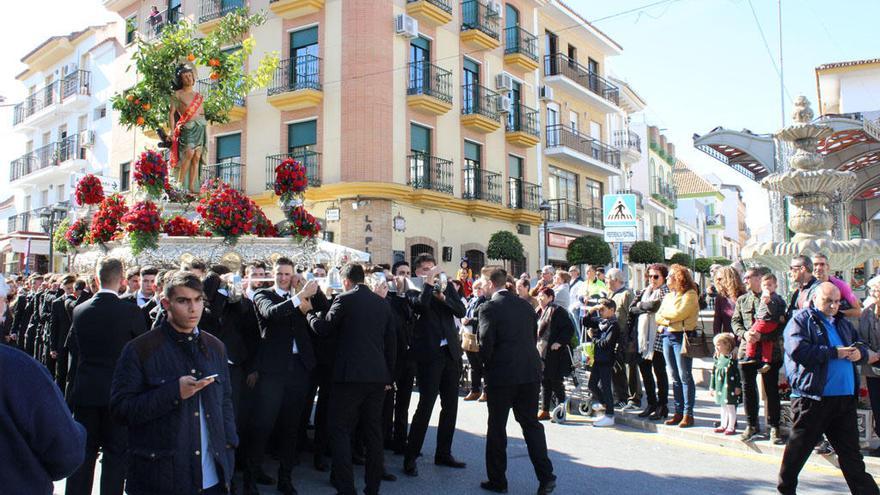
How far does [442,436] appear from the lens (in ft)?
21.4

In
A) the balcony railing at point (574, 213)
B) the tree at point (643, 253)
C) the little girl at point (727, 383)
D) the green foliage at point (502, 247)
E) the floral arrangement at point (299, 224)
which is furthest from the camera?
the tree at point (643, 253)

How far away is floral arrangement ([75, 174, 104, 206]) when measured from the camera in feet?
31.9

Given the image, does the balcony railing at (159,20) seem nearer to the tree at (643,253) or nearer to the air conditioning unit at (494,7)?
the air conditioning unit at (494,7)

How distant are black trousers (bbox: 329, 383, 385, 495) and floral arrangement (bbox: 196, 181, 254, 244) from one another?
4.22m

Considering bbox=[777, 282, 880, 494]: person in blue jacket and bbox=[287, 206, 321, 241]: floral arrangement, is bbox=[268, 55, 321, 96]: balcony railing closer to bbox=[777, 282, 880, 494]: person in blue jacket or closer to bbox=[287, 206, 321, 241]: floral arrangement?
bbox=[287, 206, 321, 241]: floral arrangement

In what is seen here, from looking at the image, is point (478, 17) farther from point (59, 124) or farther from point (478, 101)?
point (59, 124)

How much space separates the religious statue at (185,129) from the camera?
412 inches

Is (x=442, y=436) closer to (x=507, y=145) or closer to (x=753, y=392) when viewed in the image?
(x=753, y=392)

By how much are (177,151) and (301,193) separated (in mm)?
2224

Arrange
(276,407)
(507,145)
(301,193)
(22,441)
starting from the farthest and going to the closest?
(507,145)
(301,193)
(276,407)
(22,441)

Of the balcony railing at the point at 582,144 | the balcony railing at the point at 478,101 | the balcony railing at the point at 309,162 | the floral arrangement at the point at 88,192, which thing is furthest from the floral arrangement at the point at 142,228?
the balcony railing at the point at 582,144

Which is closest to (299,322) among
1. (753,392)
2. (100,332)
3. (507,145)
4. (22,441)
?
(100,332)

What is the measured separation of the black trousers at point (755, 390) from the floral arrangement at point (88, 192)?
8.94 meters

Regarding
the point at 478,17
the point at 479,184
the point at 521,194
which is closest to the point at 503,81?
the point at 478,17
